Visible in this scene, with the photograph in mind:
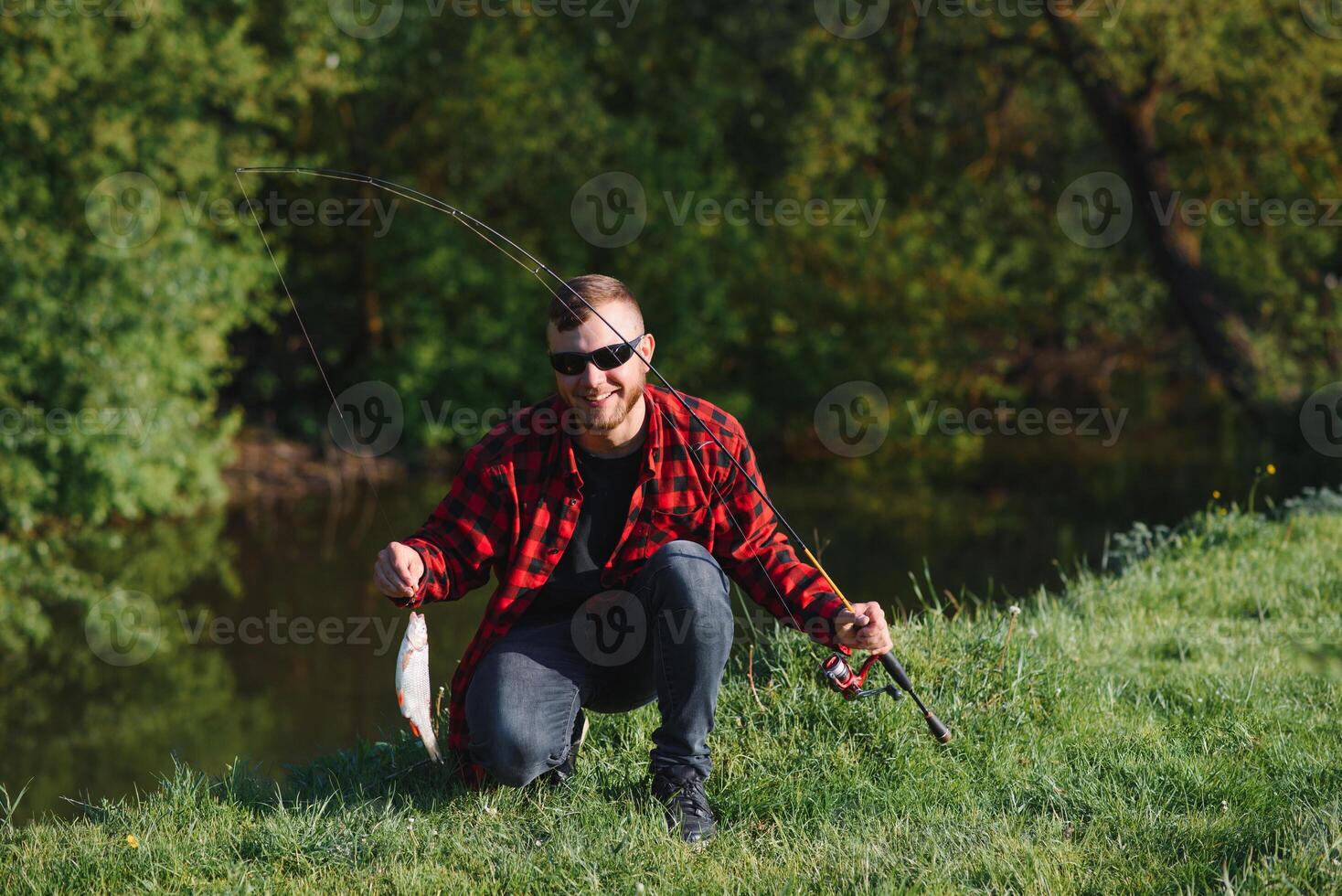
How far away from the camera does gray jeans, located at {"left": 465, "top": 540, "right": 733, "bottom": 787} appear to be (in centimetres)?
312

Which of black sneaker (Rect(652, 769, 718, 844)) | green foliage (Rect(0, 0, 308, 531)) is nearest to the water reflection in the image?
green foliage (Rect(0, 0, 308, 531))

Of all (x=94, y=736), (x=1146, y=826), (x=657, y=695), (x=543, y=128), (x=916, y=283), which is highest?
(x=543, y=128)

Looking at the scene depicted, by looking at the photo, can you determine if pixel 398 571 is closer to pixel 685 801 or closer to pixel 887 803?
pixel 685 801

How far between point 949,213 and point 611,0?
16.2 ft

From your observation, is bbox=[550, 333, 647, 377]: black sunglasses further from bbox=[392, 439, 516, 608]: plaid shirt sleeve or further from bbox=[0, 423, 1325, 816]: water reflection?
bbox=[0, 423, 1325, 816]: water reflection

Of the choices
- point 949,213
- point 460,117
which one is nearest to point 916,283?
point 949,213

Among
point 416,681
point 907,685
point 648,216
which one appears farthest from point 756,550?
point 648,216

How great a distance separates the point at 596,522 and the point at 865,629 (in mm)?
757

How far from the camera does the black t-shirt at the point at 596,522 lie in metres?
3.37

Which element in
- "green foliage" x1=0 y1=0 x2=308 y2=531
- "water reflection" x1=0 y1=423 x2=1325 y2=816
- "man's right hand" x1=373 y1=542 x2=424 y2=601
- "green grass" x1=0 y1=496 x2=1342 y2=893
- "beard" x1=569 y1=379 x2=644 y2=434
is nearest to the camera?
"green grass" x1=0 y1=496 x2=1342 y2=893

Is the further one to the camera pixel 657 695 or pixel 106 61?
pixel 106 61

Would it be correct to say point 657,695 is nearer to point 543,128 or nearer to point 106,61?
point 106,61

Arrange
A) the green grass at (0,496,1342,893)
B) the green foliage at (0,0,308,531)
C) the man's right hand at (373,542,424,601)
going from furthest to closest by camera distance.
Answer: the green foliage at (0,0,308,531) < the man's right hand at (373,542,424,601) < the green grass at (0,496,1342,893)

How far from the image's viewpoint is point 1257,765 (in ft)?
10.6
